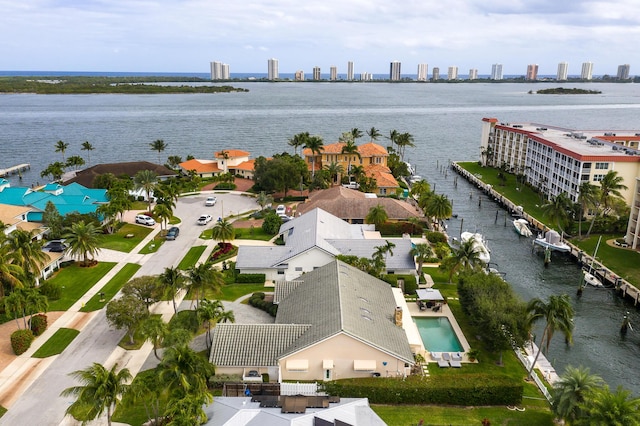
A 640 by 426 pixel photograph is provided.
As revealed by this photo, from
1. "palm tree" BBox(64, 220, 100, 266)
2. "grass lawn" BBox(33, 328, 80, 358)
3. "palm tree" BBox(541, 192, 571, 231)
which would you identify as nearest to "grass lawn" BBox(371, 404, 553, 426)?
"grass lawn" BBox(33, 328, 80, 358)

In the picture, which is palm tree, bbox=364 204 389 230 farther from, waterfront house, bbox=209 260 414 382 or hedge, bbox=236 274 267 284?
waterfront house, bbox=209 260 414 382

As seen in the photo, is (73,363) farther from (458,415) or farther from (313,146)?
(313,146)

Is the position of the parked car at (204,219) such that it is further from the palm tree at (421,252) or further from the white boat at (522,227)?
the white boat at (522,227)

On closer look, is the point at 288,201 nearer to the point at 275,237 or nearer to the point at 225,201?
the point at 225,201

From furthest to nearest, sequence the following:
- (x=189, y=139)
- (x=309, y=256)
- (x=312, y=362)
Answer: (x=189, y=139) < (x=309, y=256) < (x=312, y=362)

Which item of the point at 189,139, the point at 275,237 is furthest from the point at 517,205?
the point at 189,139

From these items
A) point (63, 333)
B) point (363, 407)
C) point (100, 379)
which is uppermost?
point (100, 379)
